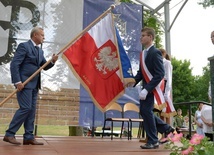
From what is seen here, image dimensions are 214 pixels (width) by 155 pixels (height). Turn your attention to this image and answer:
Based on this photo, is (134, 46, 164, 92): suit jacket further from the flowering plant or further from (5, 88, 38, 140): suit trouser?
the flowering plant

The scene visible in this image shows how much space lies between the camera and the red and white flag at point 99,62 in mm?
4684

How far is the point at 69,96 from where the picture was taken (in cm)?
609

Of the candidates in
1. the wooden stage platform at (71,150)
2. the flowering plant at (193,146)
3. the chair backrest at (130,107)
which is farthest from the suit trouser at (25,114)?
the flowering plant at (193,146)

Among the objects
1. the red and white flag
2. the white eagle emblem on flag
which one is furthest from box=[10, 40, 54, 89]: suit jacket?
the white eagle emblem on flag

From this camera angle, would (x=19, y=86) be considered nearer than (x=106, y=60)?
Yes

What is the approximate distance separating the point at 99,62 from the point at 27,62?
1178 millimetres

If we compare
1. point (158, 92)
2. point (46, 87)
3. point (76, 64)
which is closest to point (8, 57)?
point (46, 87)

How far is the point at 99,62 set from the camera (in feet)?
15.9

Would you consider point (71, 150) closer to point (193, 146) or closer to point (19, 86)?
point (19, 86)

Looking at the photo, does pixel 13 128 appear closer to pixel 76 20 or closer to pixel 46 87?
pixel 46 87

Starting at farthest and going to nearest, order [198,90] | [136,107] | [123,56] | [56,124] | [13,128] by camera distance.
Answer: [198,90] < [136,107] < [56,124] < [123,56] < [13,128]

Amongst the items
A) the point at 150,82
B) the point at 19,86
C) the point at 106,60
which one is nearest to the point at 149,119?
the point at 150,82

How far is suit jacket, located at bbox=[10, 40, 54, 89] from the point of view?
402 cm

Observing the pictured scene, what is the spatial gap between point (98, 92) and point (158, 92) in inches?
40.2
